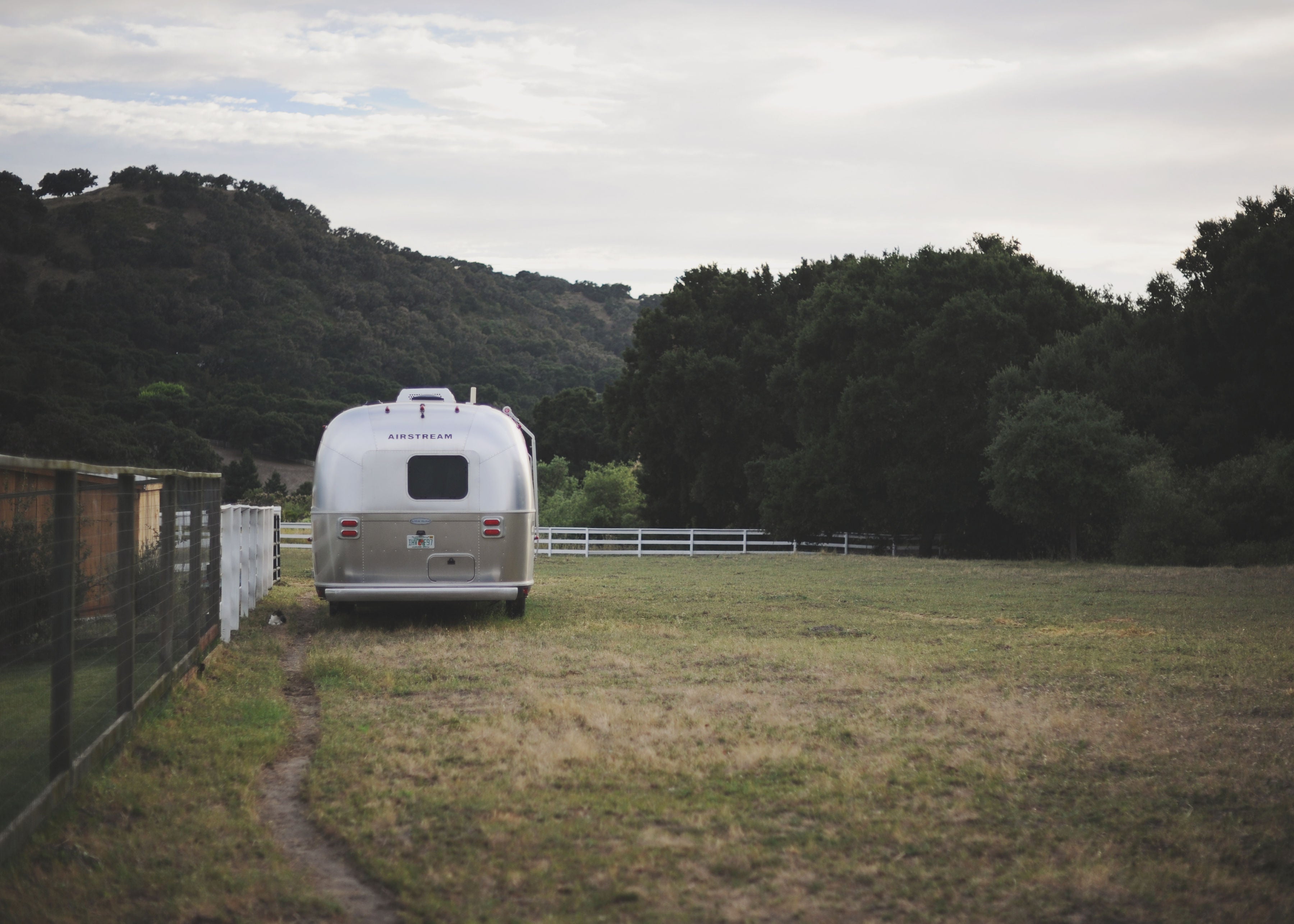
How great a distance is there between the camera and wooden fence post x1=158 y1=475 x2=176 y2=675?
8219 millimetres

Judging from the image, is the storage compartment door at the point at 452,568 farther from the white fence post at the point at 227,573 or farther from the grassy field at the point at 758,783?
the white fence post at the point at 227,573

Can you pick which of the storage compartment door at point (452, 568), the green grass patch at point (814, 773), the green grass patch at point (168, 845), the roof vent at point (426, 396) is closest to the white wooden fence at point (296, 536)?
the roof vent at point (426, 396)

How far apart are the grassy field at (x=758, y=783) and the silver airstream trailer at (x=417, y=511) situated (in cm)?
110

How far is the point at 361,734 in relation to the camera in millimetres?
7578

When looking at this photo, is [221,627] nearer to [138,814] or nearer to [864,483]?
[138,814]

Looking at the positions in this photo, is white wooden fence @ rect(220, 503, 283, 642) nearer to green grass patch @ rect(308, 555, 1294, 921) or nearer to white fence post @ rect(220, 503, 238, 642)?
white fence post @ rect(220, 503, 238, 642)

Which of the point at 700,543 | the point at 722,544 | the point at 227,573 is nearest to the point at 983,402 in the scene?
the point at 722,544

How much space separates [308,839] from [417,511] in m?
8.58

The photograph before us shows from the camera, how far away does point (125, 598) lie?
6.94 metres

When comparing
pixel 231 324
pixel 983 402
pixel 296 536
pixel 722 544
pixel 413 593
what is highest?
pixel 231 324

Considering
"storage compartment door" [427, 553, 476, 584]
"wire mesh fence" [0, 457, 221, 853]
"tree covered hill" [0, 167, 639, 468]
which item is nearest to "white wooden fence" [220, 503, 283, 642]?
"storage compartment door" [427, 553, 476, 584]

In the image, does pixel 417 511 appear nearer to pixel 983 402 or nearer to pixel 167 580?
pixel 167 580

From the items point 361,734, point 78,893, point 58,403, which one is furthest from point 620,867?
point 58,403

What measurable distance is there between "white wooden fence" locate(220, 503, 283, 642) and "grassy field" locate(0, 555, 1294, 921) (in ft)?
1.77
